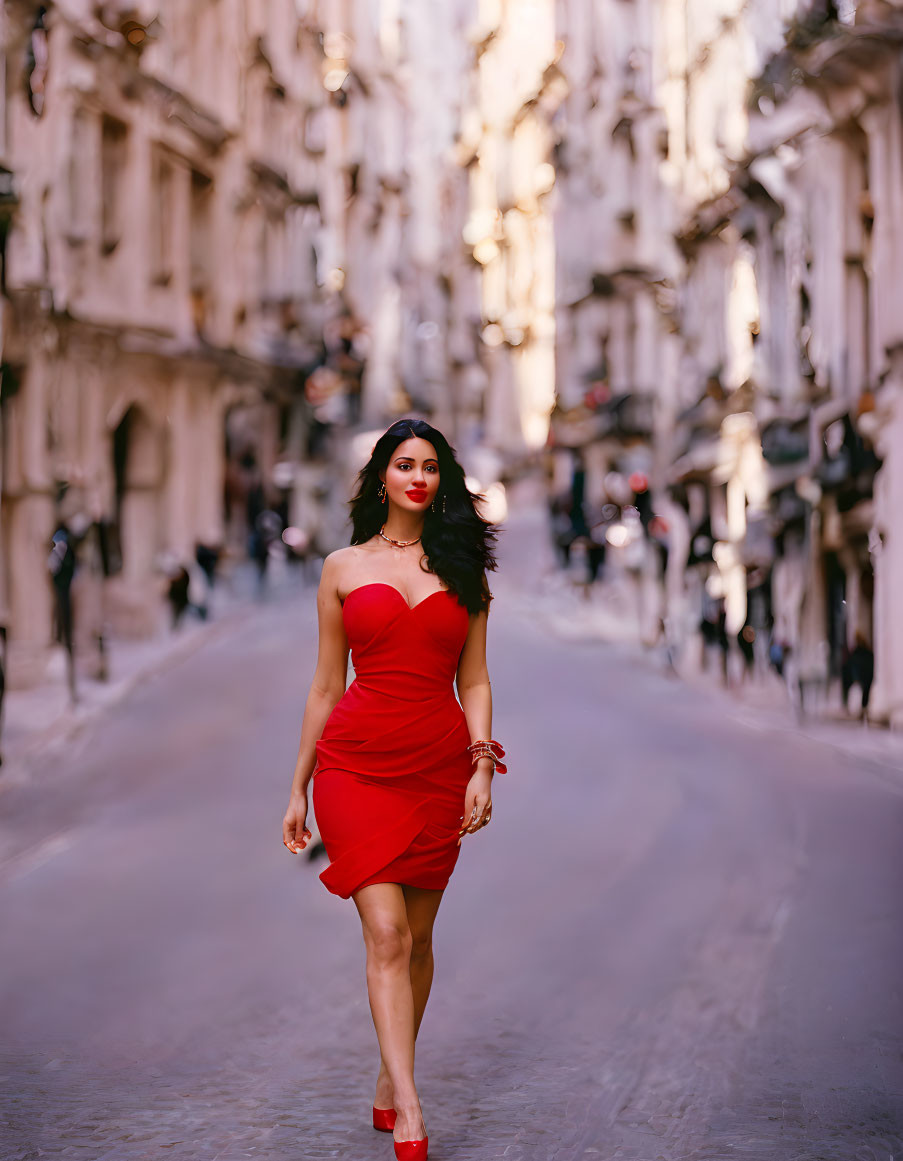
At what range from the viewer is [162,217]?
66.8 feet

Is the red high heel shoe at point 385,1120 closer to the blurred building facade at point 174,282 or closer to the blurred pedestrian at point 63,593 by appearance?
the blurred building facade at point 174,282

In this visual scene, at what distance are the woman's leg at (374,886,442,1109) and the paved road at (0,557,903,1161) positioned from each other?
0.14 m

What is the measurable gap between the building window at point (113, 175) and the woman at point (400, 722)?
46.8 ft

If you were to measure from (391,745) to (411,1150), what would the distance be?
0.94 metres

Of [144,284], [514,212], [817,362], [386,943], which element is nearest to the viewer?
[386,943]

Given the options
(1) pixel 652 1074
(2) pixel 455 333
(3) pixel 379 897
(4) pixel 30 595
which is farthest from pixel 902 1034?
(2) pixel 455 333

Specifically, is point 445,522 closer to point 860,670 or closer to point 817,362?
point 860,670

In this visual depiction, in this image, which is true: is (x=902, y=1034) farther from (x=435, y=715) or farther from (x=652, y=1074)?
(x=435, y=715)

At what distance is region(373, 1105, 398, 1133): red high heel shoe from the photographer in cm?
398

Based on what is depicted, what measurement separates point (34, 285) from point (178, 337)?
6360 millimetres

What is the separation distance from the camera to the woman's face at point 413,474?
3.92 m

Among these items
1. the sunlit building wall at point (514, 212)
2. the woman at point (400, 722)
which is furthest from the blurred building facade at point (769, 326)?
the sunlit building wall at point (514, 212)

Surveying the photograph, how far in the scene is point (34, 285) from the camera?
45.2 ft

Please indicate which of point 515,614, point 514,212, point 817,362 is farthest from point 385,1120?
point 514,212
